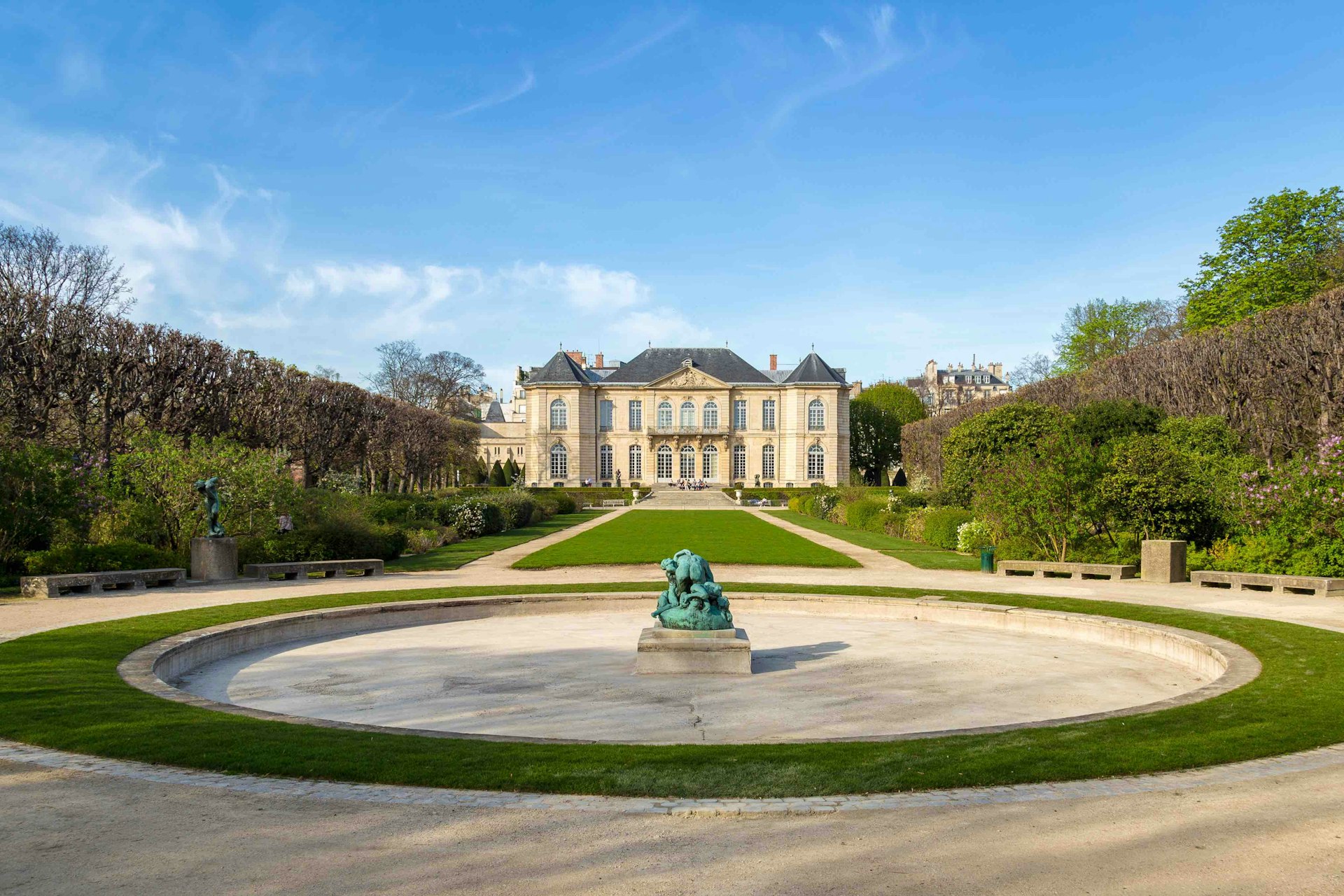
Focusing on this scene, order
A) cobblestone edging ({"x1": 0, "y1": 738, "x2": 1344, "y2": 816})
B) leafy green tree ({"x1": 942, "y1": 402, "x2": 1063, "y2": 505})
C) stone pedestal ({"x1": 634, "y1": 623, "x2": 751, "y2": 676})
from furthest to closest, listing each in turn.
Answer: leafy green tree ({"x1": 942, "y1": 402, "x2": 1063, "y2": 505}), stone pedestal ({"x1": 634, "y1": 623, "x2": 751, "y2": 676}), cobblestone edging ({"x1": 0, "y1": 738, "x2": 1344, "y2": 816})

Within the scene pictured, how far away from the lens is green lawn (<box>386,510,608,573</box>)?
776 inches

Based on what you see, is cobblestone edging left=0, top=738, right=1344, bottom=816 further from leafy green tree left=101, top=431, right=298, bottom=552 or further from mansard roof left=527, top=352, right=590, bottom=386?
mansard roof left=527, top=352, right=590, bottom=386

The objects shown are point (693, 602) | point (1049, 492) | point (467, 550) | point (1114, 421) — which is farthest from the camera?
point (1114, 421)

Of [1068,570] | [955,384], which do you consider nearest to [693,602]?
[1068,570]

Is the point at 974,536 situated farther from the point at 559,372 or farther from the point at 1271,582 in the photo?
the point at 559,372

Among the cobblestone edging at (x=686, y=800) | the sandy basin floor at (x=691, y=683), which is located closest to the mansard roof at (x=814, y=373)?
the sandy basin floor at (x=691, y=683)

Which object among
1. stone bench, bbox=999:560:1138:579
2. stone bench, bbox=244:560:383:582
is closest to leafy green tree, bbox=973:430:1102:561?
stone bench, bbox=999:560:1138:579

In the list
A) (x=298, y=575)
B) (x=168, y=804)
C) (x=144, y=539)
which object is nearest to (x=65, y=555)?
(x=144, y=539)

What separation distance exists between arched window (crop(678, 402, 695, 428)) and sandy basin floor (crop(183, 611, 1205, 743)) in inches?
2611

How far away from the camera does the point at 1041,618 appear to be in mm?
12000

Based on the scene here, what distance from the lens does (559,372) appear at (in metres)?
78.3

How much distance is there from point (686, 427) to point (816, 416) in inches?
417

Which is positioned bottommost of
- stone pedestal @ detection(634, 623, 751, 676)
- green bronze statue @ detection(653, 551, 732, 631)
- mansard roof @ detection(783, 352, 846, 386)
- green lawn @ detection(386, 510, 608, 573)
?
stone pedestal @ detection(634, 623, 751, 676)

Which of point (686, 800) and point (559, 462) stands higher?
point (559, 462)
